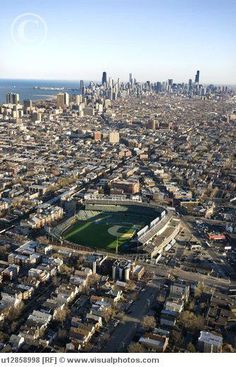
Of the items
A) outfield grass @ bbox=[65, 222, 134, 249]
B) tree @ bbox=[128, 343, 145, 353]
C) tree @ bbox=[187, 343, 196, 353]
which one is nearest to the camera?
tree @ bbox=[128, 343, 145, 353]

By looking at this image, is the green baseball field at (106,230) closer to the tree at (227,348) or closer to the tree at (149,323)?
the tree at (149,323)

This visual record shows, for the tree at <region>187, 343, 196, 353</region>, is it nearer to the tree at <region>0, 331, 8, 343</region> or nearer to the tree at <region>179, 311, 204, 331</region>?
the tree at <region>179, 311, 204, 331</region>

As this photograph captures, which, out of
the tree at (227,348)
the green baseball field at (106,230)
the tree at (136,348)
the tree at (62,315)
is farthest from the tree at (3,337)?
the green baseball field at (106,230)

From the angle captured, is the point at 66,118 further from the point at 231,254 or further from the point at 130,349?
the point at 130,349

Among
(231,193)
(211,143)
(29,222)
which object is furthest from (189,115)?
(29,222)

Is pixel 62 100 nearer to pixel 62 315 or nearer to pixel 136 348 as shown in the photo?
pixel 62 315

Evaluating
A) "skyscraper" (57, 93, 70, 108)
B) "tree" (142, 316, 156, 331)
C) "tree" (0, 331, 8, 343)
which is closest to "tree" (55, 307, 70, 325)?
"tree" (0, 331, 8, 343)

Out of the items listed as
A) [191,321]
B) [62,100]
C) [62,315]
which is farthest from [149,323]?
[62,100]
